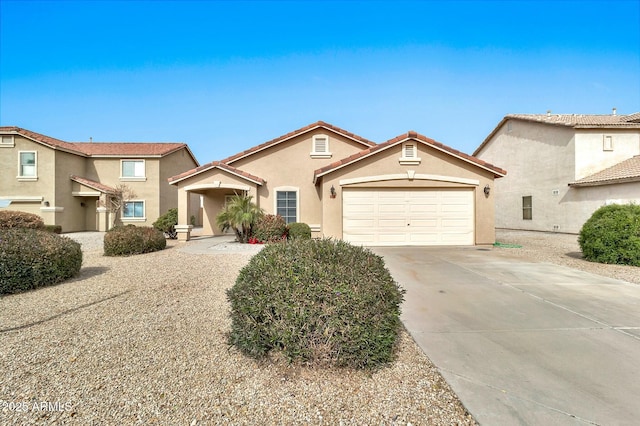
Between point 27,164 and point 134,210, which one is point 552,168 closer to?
point 134,210

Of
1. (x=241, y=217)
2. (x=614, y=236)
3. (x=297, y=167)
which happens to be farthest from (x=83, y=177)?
(x=614, y=236)

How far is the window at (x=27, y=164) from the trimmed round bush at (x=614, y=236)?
95.8ft

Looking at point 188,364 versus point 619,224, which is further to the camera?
point 619,224

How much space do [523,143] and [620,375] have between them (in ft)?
73.2

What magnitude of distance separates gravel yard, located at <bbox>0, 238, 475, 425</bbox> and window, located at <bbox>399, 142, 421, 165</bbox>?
9.78 metres

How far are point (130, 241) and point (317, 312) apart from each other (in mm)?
9843

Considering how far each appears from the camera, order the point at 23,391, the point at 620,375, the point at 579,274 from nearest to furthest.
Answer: the point at 23,391 → the point at 620,375 → the point at 579,274

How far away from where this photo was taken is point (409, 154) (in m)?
12.9

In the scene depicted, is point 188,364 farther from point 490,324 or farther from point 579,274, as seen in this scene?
point 579,274

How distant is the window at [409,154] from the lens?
41.7 ft

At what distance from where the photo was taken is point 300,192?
611 inches

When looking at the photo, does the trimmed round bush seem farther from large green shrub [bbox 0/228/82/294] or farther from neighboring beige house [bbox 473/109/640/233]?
large green shrub [bbox 0/228/82/294]

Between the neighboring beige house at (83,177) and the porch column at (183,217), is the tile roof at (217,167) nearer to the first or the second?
the porch column at (183,217)

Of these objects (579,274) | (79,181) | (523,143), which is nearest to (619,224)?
(579,274)
